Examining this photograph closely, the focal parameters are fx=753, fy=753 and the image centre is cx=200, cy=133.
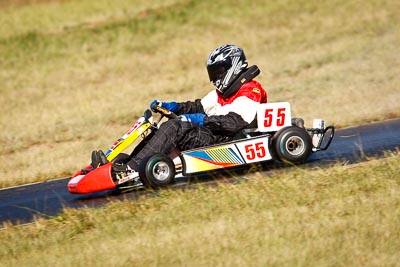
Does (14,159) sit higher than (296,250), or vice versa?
(14,159)

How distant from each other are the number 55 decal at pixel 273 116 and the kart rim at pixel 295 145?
0.70 ft

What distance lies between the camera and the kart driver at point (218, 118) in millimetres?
7758

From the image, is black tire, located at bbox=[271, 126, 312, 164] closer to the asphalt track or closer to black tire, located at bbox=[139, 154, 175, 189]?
the asphalt track

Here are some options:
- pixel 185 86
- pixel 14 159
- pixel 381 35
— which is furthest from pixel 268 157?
pixel 381 35

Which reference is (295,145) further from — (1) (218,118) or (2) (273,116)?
(1) (218,118)

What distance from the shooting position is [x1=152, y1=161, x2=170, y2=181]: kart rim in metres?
7.57

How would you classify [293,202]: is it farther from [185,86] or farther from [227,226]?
[185,86]

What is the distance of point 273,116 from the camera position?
26.0ft

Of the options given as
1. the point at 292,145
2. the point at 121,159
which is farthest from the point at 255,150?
the point at 121,159

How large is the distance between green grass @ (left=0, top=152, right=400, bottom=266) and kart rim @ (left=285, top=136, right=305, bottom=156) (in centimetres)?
62

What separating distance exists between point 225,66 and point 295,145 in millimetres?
1154

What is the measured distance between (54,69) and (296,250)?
44.0 ft

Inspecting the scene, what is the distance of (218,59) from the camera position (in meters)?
8.22

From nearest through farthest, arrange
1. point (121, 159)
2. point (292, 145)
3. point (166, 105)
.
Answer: point (292, 145) → point (121, 159) → point (166, 105)
